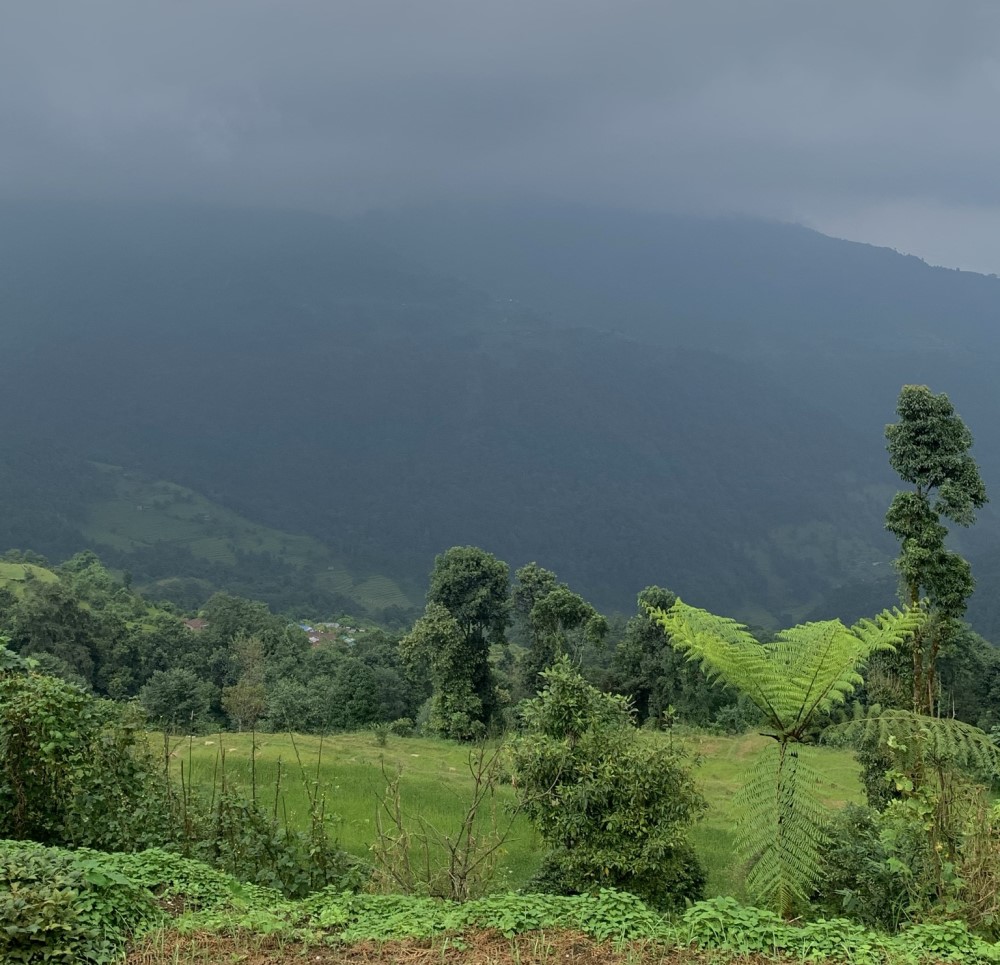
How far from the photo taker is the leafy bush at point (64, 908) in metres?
5.24

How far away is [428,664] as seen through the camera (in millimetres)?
38094

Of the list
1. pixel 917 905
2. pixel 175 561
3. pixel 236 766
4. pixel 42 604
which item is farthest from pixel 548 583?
pixel 175 561

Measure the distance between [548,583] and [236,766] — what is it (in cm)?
2356

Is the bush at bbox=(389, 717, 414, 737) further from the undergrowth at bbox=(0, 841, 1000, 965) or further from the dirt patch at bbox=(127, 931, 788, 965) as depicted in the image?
the dirt patch at bbox=(127, 931, 788, 965)

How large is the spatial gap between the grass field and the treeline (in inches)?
147

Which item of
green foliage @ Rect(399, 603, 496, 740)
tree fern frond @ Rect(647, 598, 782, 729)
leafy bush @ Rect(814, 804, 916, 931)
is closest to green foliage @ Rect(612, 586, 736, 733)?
green foliage @ Rect(399, 603, 496, 740)

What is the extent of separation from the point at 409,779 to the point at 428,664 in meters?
16.9

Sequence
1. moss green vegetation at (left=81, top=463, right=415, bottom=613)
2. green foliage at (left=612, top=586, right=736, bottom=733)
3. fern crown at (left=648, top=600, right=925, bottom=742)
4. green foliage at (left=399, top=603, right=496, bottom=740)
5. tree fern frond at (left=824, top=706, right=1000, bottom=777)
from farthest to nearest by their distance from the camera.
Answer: moss green vegetation at (left=81, top=463, right=415, bottom=613)
green foliage at (left=612, top=586, right=736, bottom=733)
green foliage at (left=399, top=603, right=496, bottom=740)
fern crown at (left=648, top=600, right=925, bottom=742)
tree fern frond at (left=824, top=706, right=1000, bottom=777)

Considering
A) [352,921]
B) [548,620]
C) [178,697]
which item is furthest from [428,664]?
[352,921]

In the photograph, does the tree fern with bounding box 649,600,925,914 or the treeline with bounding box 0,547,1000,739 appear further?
the treeline with bounding box 0,547,1000,739

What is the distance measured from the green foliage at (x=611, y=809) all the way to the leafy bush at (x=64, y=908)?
466 centimetres

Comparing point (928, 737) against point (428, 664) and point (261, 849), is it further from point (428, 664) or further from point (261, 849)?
point (428, 664)

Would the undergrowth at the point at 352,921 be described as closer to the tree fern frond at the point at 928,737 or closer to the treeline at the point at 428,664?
the tree fern frond at the point at 928,737

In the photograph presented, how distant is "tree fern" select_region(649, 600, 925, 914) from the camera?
8.18m
